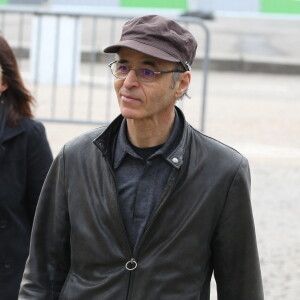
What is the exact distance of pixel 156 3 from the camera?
15.5 metres

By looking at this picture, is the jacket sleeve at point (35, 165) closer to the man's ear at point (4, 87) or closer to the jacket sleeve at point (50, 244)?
the man's ear at point (4, 87)

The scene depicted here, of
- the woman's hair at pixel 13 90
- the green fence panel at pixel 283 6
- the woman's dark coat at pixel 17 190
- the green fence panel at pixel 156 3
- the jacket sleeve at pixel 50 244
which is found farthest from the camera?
the green fence panel at pixel 283 6

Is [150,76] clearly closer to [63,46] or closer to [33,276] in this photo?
[33,276]

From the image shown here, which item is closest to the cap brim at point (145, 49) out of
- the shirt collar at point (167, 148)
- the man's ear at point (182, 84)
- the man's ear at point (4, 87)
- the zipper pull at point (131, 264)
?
the man's ear at point (182, 84)

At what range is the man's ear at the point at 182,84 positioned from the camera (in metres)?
2.91

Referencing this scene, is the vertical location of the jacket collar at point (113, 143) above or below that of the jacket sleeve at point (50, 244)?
above

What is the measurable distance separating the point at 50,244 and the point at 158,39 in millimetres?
737

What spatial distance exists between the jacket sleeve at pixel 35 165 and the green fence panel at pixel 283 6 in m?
12.7

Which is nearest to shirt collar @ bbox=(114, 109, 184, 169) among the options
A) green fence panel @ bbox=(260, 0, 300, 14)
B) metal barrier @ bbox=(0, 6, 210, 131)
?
metal barrier @ bbox=(0, 6, 210, 131)

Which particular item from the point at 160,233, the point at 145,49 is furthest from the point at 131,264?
the point at 145,49

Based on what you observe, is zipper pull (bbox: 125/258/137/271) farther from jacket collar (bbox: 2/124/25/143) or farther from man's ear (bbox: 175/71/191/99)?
jacket collar (bbox: 2/124/25/143)

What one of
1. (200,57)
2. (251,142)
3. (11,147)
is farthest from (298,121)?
(11,147)

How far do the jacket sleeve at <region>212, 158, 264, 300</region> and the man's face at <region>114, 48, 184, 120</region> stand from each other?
0.33m

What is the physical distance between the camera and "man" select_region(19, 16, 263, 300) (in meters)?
2.82
